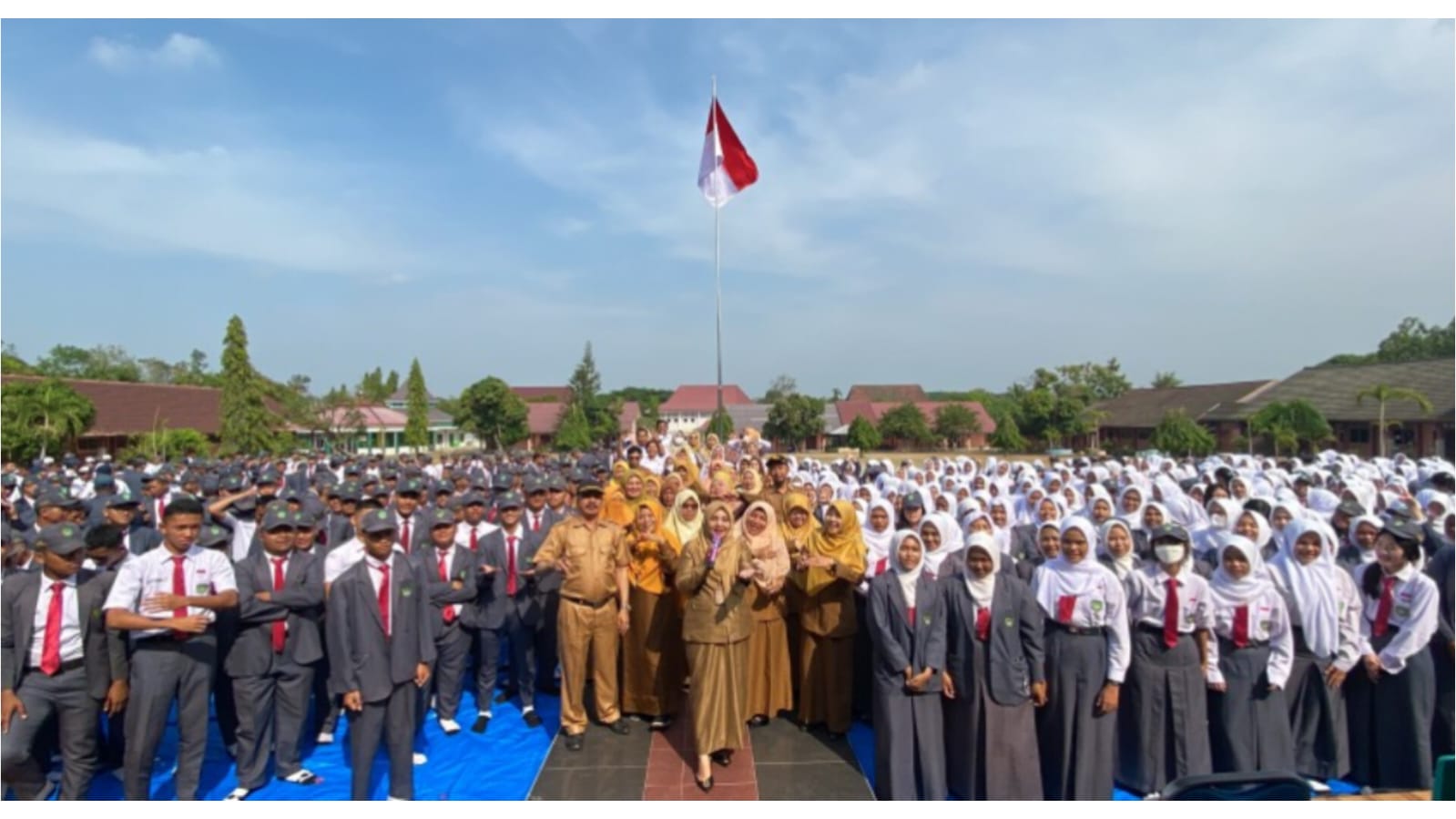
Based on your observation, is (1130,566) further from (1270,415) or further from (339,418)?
(339,418)

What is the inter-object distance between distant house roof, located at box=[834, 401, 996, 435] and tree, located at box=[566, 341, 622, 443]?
1572 centimetres

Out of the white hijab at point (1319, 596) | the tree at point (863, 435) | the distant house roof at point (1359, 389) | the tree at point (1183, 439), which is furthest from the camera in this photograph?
the tree at point (863, 435)

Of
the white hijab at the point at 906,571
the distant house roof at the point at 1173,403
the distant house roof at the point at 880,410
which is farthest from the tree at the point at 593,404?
the white hijab at the point at 906,571

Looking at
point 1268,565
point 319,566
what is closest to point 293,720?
point 319,566

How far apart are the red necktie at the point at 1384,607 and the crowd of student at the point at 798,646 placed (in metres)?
0.02

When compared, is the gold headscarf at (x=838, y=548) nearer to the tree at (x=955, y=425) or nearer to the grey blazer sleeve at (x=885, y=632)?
the grey blazer sleeve at (x=885, y=632)

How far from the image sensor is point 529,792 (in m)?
4.27

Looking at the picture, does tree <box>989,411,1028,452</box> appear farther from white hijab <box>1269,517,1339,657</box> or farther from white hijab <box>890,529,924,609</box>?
white hijab <box>890,529,924,609</box>

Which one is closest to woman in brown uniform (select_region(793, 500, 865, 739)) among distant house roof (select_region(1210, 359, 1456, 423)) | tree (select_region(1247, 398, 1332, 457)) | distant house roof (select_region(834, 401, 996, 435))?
distant house roof (select_region(1210, 359, 1456, 423))

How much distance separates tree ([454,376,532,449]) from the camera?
4334cm

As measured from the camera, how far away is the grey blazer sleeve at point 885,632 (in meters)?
3.92

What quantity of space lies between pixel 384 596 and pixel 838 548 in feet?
8.72

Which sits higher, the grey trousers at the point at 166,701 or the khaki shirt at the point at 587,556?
the khaki shirt at the point at 587,556

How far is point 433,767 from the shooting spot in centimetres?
457
